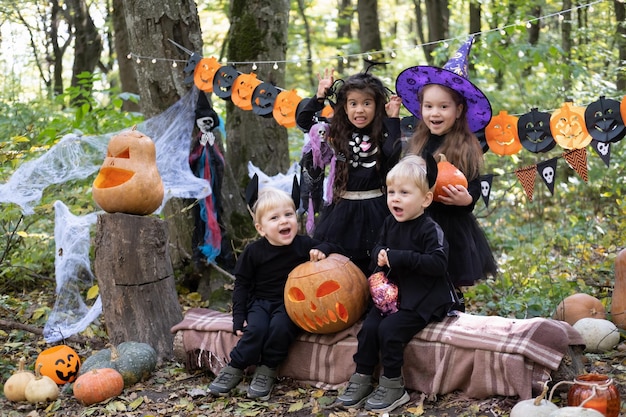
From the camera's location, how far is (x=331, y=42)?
15.9m

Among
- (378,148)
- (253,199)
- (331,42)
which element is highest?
(331,42)

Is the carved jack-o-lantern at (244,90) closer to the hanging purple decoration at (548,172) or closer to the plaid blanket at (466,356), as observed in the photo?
the plaid blanket at (466,356)

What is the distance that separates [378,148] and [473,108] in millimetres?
727

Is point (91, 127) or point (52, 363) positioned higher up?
→ point (91, 127)

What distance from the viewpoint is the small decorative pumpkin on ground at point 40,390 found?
4867 mm

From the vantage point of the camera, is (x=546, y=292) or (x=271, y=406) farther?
(x=546, y=292)

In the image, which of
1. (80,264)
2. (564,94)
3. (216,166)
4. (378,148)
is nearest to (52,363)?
(80,264)

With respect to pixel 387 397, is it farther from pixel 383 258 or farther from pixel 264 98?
pixel 264 98

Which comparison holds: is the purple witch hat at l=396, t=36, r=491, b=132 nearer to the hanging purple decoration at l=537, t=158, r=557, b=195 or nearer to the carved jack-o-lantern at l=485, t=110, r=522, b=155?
the carved jack-o-lantern at l=485, t=110, r=522, b=155

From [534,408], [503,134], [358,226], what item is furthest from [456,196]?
[534,408]

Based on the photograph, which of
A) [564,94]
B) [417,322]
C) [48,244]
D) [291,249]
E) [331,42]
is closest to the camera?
[417,322]

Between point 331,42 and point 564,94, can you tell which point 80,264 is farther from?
point 331,42

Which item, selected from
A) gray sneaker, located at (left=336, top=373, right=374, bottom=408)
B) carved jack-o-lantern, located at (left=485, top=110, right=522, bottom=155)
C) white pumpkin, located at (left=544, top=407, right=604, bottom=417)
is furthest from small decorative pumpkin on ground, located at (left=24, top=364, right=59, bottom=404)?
carved jack-o-lantern, located at (left=485, top=110, right=522, bottom=155)

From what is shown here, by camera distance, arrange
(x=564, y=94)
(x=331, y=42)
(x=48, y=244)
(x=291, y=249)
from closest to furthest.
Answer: (x=291, y=249), (x=48, y=244), (x=564, y=94), (x=331, y=42)
